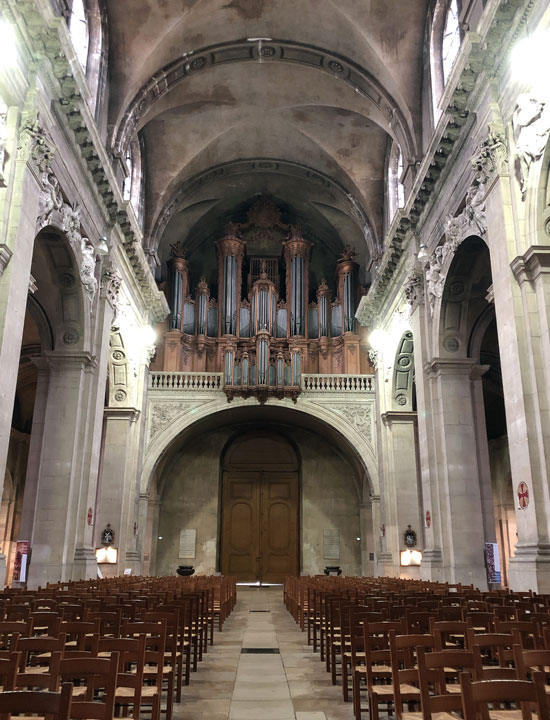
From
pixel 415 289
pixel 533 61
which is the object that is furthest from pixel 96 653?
pixel 415 289

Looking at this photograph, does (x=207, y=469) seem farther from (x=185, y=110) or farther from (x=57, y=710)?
(x=57, y=710)

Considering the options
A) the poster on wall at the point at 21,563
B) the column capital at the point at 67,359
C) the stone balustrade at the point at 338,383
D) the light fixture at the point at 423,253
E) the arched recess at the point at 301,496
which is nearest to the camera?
the poster on wall at the point at 21,563

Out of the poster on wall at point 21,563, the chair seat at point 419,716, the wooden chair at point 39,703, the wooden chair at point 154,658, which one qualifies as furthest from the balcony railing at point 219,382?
Result: the wooden chair at point 39,703

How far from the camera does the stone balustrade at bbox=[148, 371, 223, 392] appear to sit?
76.0ft

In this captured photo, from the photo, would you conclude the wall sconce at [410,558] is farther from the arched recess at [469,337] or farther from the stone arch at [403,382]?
the stone arch at [403,382]

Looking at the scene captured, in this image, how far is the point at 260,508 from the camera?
2725 centimetres

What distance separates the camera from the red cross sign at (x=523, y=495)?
1034 cm

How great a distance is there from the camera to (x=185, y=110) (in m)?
21.4

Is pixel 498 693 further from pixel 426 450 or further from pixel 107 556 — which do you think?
pixel 107 556

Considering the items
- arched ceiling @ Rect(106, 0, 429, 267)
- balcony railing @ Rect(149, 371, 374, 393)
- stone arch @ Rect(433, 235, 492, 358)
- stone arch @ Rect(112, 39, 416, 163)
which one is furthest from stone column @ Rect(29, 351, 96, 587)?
stone arch @ Rect(433, 235, 492, 358)

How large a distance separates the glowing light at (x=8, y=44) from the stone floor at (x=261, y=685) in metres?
9.51

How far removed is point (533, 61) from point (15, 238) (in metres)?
8.73

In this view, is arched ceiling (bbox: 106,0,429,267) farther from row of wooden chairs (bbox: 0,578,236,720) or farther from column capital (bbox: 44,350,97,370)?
row of wooden chairs (bbox: 0,578,236,720)

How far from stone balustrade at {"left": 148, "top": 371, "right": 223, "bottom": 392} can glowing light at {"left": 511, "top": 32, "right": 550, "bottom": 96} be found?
47.7ft
